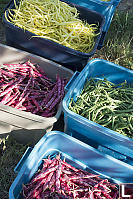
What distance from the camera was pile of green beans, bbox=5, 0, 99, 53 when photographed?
2928mm

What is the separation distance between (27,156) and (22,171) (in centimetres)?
18

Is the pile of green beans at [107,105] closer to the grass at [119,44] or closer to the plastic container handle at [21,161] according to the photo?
the plastic container handle at [21,161]

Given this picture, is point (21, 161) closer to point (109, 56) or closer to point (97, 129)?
A: point (97, 129)

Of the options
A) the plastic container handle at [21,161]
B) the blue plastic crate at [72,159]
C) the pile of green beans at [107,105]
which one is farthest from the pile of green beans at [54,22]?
the plastic container handle at [21,161]

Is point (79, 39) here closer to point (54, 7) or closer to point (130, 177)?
point (54, 7)

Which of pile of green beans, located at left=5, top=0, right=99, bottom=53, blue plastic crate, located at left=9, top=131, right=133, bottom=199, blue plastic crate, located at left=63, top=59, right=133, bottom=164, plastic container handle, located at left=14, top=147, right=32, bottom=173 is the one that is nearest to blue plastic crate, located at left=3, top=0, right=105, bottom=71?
pile of green beans, located at left=5, top=0, right=99, bottom=53

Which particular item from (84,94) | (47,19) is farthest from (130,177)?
(47,19)

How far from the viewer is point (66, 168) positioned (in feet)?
7.31

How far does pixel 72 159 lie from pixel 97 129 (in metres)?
0.45

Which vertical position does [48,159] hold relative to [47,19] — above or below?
below

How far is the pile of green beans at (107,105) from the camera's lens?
224 cm

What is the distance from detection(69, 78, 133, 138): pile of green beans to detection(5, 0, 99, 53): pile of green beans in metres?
0.69

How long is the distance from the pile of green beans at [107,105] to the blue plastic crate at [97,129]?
100 mm

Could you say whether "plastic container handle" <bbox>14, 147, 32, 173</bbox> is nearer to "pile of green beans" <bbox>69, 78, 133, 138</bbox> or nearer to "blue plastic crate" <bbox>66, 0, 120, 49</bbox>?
"pile of green beans" <bbox>69, 78, 133, 138</bbox>
